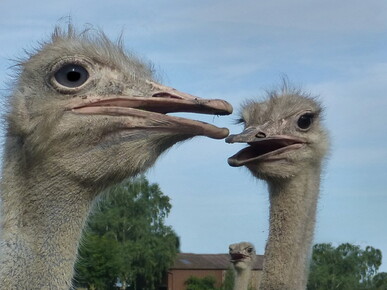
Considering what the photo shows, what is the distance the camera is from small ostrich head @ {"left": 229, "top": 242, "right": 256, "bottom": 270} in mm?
11695

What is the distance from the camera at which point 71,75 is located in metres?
4.82

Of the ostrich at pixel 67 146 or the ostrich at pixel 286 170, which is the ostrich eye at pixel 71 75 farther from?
the ostrich at pixel 286 170

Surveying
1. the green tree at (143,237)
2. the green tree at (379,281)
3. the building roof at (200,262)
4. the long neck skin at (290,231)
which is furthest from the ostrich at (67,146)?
the building roof at (200,262)

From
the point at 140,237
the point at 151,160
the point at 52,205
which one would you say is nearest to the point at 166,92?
the point at 151,160

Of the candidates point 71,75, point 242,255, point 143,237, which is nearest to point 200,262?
point 143,237

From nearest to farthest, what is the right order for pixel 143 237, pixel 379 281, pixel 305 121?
pixel 305 121
pixel 379 281
pixel 143 237

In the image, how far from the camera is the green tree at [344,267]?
1331cm

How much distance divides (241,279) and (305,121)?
365cm

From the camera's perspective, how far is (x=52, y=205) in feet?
15.0

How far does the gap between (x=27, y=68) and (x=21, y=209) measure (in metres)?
0.78

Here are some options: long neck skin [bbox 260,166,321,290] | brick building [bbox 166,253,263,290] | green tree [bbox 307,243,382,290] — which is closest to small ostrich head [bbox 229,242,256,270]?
green tree [bbox 307,243,382,290]

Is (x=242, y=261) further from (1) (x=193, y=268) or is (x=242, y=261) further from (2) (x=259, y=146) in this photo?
(1) (x=193, y=268)

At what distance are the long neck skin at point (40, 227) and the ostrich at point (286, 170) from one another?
3092mm

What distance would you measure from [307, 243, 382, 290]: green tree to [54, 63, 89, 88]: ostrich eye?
7708mm
